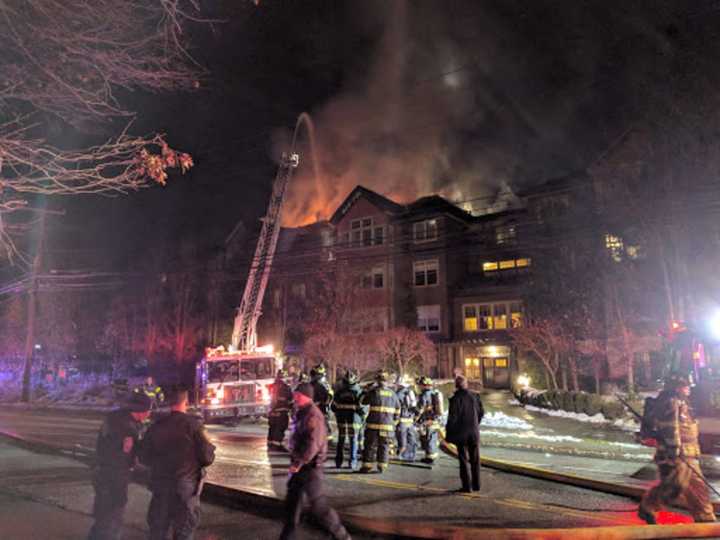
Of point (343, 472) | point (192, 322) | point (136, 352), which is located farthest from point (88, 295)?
point (343, 472)

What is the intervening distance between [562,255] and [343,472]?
19126 mm

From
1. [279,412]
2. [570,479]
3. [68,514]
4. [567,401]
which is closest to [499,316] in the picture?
[567,401]

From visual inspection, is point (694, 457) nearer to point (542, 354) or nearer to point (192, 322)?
point (542, 354)

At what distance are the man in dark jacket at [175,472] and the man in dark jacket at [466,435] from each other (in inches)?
153

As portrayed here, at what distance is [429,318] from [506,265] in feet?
18.4

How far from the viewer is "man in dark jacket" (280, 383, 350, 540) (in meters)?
4.95

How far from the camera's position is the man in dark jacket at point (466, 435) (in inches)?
298

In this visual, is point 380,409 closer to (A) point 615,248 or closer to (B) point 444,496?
(B) point 444,496

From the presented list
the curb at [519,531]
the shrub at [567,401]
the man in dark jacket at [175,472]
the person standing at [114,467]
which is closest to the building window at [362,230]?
the shrub at [567,401]

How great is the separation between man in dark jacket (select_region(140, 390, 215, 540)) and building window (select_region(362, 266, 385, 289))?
3001cm

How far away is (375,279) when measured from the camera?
1389 inches

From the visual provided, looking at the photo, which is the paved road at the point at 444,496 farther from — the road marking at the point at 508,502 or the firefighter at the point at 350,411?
the firefighter at the point at 350,411

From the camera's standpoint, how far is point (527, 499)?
23.8 ft

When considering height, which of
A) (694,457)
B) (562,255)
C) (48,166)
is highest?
(562,255)
